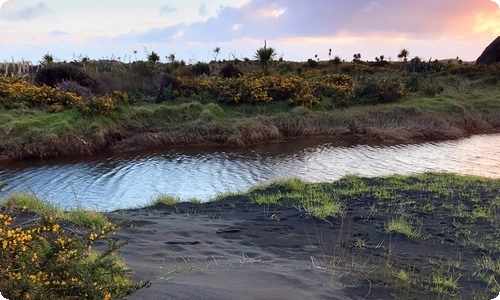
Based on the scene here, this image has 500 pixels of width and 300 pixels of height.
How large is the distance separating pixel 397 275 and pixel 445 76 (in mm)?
34829

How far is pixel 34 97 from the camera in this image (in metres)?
21.1

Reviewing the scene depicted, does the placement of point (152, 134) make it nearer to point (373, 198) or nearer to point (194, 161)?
point (194, 161)

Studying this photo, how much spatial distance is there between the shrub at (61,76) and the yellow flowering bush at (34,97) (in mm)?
3773

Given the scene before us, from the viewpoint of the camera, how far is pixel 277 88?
2516 cm

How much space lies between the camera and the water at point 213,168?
42.5 feet

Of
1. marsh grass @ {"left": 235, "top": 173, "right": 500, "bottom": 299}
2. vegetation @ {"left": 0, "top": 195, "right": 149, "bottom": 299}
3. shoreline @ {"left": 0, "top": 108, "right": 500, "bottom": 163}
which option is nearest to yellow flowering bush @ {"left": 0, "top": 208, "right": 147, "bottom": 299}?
vegetation @ {"left": 0, "top": 195, "right": 149, "bottom": 299}

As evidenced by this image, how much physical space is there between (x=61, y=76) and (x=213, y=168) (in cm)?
1340

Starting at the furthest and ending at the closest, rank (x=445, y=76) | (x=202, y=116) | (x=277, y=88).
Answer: (x=445, y=76), (x=277, y=88), (x=202, y=116)

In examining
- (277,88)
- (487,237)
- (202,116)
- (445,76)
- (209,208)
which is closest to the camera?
(487,237)

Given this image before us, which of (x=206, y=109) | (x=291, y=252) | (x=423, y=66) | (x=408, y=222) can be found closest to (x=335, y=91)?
(x=206, y=109)

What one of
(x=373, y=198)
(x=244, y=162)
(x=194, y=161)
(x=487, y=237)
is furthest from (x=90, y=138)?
(x=487, y=237)

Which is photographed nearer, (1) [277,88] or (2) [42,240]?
(2) [42,240]

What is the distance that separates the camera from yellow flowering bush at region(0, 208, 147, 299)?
2998mm

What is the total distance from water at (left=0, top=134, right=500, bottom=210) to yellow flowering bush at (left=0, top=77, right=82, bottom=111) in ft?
14.2
